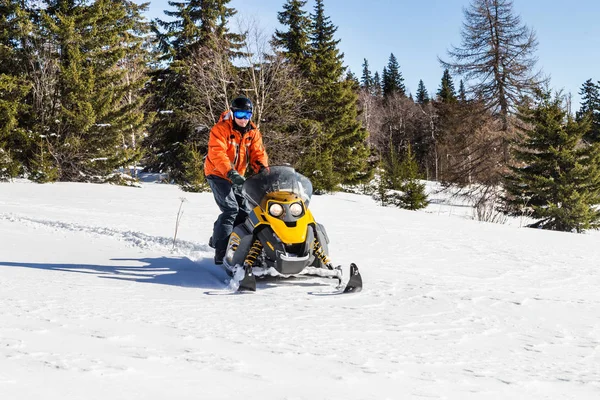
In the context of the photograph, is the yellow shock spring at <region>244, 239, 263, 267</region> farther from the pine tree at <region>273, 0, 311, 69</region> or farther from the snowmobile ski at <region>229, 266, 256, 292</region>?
the pine tree at <region>273, 0, 311, 69</region>

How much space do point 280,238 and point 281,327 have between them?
1142 millimetres

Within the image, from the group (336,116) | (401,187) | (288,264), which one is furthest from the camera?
(336,116)

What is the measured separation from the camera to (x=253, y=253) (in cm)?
424

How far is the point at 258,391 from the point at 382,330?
1.32 m

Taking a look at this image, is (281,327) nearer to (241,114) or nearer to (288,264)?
(288,264)

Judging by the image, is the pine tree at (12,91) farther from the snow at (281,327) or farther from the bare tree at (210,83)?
the snow at (281,327)

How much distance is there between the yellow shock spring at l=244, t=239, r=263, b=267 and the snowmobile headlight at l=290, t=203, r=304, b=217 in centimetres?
43

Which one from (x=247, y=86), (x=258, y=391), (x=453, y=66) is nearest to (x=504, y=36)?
(x=453, y=66)

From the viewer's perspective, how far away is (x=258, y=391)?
77.7 inches

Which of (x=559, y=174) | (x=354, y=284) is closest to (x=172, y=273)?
(x=354, y=284)

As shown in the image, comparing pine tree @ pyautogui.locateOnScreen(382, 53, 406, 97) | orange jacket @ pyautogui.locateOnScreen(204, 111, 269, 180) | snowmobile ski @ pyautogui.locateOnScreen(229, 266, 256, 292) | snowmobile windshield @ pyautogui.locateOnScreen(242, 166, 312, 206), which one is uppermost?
pine tree @ pyautogui.locateOnScreen(382, 53, 406, 97)

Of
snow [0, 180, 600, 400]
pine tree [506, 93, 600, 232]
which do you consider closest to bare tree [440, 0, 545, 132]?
pine tree [506, 93, 600, 232]

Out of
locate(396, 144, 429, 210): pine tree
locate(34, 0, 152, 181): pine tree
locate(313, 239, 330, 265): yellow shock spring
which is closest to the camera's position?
locate(313, 239, 330, 265): yellow shock spring

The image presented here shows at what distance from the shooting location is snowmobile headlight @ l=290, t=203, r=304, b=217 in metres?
4.17
